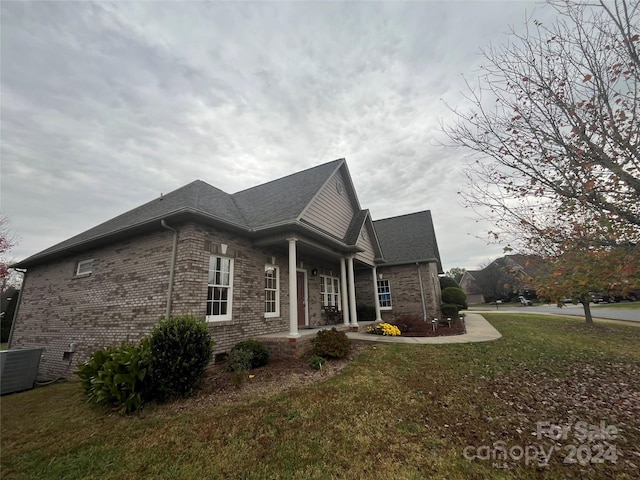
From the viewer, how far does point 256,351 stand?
697 cm

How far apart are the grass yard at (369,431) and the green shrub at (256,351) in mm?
2087

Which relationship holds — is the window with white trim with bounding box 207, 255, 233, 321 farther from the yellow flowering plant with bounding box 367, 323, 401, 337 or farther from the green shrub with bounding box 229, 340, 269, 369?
the yellow flowering plant with bounding box 367, 323, 401, 337

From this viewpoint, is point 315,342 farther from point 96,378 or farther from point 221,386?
point 96,378

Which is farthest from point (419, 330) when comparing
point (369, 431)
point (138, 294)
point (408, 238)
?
point (138, 294)

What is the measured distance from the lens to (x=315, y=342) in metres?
7.36

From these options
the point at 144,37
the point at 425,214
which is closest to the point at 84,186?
the point at 144,37

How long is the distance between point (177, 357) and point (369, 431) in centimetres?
368

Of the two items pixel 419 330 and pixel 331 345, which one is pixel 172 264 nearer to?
pixel 331 345

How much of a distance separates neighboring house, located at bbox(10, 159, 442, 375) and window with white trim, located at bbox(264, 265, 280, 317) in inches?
1.4

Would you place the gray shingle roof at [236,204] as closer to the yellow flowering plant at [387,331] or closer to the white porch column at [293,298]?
the white porch column at [293,298]

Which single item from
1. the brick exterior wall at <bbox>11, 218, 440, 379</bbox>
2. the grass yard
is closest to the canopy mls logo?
the grass yard

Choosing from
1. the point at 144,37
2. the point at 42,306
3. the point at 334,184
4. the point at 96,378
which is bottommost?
the point at 96,378

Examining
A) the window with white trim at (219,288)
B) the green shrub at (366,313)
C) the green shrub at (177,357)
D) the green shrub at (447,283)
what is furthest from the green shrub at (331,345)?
the green shrub at (447,283)

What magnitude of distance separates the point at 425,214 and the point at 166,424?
18.9 m
